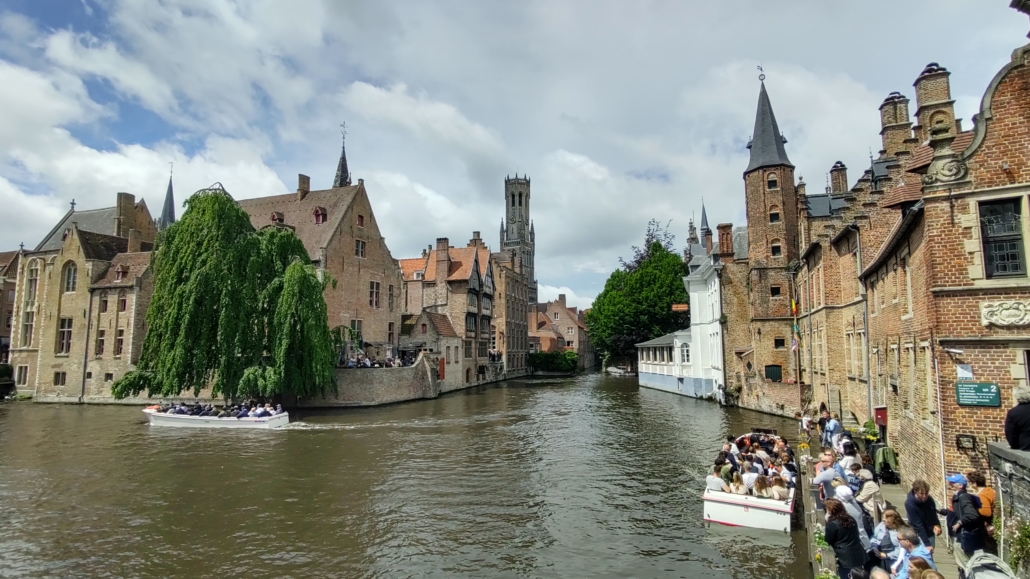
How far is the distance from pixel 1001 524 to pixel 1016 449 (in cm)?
105

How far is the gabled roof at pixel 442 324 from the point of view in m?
42.9

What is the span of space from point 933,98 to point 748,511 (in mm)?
13936

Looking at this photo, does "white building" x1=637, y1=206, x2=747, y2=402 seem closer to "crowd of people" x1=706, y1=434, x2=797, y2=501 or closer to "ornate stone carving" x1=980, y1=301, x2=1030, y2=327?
"crowd of people" x1=706, y1=434, x2=797, y2=501

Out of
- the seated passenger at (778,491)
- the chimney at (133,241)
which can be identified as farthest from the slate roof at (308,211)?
the seated passenger at (778,491)

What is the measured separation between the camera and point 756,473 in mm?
11930

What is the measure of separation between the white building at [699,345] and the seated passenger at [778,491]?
21.7 metres

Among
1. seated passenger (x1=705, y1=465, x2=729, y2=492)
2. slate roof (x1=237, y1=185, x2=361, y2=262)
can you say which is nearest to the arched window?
slate roof (x1=237, y1=185, x2=361, y2=262)

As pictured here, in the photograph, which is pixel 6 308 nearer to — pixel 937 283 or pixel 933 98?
pixel 937 283

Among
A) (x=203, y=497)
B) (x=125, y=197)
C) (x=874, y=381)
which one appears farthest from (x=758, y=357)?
(x=125, y=197)

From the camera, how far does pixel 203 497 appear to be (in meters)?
13.8

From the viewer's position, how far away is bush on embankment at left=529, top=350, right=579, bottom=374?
227 feet

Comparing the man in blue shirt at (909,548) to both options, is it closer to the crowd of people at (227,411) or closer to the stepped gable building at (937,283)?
the stepped gable building at (937,283)

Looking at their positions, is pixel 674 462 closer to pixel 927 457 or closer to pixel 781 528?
pixel 781 528

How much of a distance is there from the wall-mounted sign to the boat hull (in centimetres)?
384
